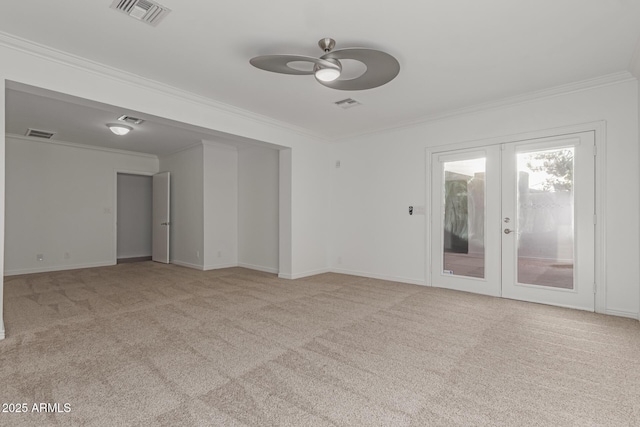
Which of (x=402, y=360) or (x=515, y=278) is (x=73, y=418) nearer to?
(x=402, y=360)

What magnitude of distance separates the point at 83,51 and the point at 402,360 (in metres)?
4.06

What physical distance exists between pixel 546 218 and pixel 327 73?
11.0ft

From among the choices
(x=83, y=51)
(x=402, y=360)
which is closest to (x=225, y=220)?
(x=83, y=51)

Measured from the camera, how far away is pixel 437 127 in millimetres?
5055

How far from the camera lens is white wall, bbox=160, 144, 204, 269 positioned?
22.3 ft

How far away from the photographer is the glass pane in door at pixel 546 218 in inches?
156

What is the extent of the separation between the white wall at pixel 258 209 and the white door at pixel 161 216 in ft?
5.86

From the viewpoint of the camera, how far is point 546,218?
4109 millimetres

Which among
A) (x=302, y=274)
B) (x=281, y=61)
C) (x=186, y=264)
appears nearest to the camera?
(x=281, y=61)

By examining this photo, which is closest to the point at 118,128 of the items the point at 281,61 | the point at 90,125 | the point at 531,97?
the point at 90,125

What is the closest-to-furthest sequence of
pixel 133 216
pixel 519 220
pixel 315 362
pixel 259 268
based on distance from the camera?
1. pixel 315 362
2. pixel 519 220
3. pixel 259 268
4. pixel 133 216

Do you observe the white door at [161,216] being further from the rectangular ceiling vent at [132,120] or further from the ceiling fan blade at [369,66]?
the ceiling fan blade at [369,66]

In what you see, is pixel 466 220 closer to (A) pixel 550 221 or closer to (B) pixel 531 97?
(A) pixel 550 221

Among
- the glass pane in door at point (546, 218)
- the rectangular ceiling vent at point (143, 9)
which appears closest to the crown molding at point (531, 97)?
the glass pane in door at point (546, 218)
